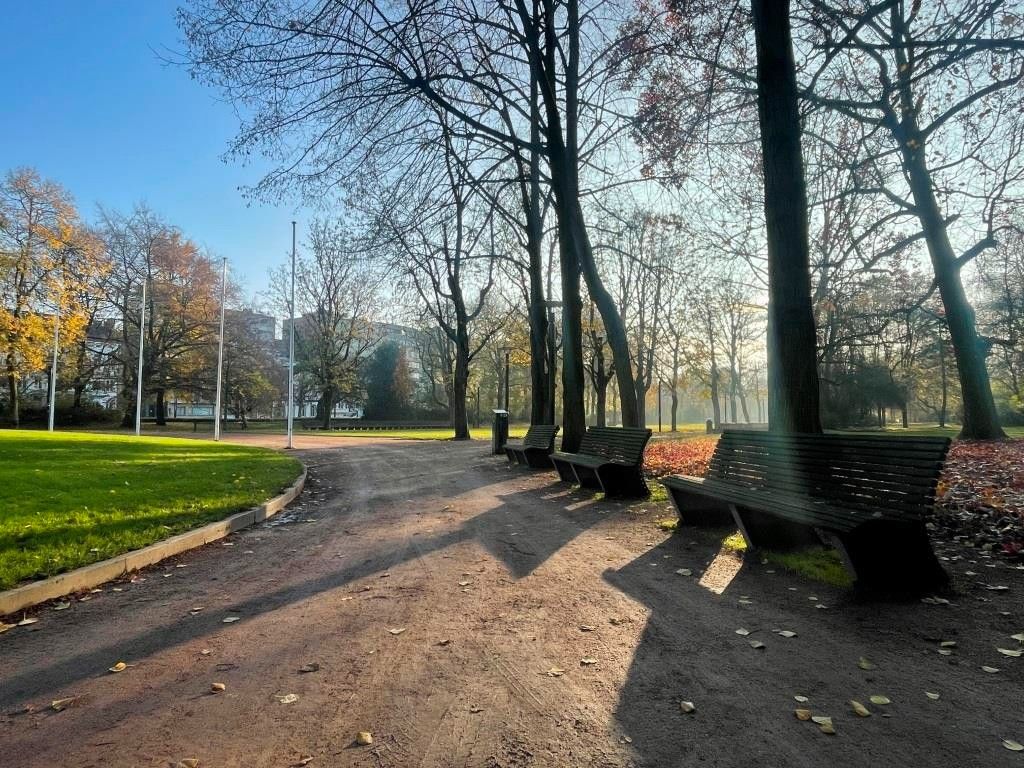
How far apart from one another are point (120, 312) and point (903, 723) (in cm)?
4864

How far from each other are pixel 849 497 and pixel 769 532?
0.94 meters

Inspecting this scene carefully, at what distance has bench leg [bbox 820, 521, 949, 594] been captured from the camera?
4059 mm

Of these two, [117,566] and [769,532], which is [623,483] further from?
[117,566]

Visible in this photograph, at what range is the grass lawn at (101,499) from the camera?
5109 mm

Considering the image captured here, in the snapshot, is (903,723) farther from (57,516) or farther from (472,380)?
(472,380)

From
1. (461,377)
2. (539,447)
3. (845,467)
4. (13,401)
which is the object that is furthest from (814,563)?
(13,401)

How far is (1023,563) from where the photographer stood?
4.69m

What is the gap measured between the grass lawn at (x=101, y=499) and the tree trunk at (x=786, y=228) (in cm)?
701

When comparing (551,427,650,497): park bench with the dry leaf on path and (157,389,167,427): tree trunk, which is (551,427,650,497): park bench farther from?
(157,389,167,427): tree trunk

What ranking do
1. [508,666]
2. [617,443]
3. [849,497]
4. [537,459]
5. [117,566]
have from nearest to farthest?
1. [508,666]
2. [849,497]
3. [117,566]
4. [617,443]
5. [537,459]

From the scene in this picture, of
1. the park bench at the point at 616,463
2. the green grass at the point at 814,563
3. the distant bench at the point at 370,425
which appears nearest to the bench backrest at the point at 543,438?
the park bench at the point at 616,463

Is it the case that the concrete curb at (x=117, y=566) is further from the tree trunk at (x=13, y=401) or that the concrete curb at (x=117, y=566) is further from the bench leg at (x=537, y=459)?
the tree trunk at (x=13, y=401)

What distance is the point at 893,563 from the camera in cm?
413

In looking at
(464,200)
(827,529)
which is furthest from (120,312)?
(827,529)
